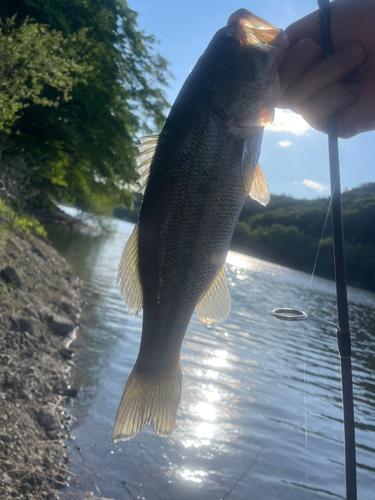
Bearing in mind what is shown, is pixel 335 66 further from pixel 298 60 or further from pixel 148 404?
pixel 148 404

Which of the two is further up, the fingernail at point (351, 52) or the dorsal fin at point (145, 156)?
the fingernail at point (351, 52)

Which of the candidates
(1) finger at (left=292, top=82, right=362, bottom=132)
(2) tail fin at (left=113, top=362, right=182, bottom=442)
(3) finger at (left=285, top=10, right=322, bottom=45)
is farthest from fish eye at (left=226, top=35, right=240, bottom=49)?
(2) tail fin at (left=113, top=362, right=182, bottom=442)

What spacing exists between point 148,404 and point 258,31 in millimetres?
2107

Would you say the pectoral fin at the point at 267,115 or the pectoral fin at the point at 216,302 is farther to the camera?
the pectoral fin at the point at 216,302

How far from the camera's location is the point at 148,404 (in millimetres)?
2295

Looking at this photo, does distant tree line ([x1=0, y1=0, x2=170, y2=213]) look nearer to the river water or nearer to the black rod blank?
the river water

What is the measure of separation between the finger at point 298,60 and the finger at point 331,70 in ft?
0.17

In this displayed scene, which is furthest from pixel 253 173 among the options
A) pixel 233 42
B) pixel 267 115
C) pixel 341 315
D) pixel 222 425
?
pixel 222 425

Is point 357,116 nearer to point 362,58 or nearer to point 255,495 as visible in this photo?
point 362,58

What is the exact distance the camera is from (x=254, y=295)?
99.1 ft

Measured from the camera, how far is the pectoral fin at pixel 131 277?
2150mm

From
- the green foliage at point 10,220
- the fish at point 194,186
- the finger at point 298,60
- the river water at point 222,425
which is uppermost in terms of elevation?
the finger at point 298,60

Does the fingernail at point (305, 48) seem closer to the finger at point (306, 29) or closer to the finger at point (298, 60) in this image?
the finger at point (298, 60)

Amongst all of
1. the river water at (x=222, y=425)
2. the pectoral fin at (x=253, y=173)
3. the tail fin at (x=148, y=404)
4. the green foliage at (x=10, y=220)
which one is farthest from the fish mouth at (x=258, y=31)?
the green foliage at (x=10, y=220)
